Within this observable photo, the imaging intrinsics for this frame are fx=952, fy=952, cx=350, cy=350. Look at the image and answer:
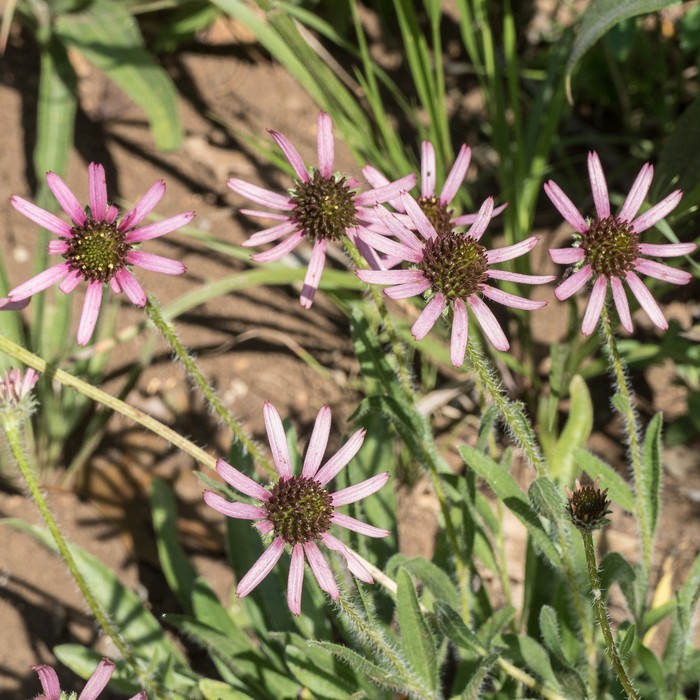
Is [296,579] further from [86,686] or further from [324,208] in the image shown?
[324,208]

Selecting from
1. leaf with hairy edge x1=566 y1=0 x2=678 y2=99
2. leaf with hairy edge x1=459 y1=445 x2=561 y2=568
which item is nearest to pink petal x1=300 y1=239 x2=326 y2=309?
leaf with hairy edge x1=459 y1=445 x2=561 y2=568

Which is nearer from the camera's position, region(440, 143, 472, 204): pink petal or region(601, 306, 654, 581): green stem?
region(601, 306, 654, 581): green stem

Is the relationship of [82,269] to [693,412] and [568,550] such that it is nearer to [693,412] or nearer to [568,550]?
[568,550]

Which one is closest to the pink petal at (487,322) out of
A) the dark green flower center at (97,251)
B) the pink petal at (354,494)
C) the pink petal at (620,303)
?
the pink petal at (620,303)

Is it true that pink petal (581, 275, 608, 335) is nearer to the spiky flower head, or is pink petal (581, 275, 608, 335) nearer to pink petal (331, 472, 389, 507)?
the spiky flower head

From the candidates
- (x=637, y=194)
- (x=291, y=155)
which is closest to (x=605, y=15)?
(x=637, y=194)

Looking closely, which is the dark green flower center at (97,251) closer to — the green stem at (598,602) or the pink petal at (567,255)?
the pink petal at (567,255)
